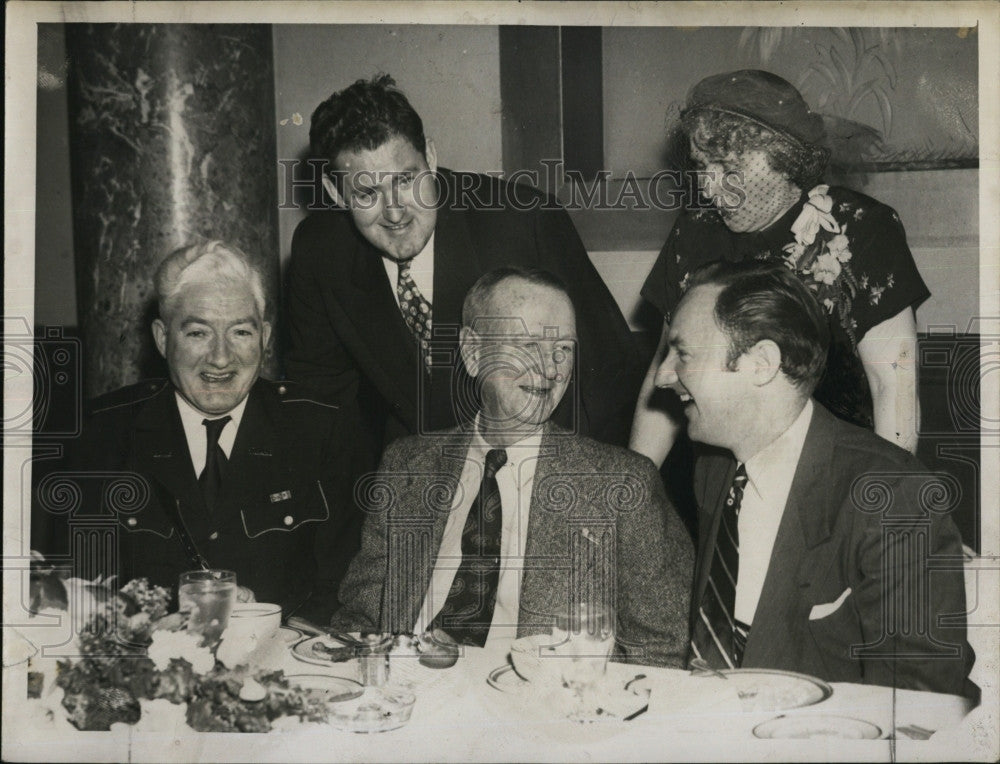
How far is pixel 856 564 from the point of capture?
2.55 meters

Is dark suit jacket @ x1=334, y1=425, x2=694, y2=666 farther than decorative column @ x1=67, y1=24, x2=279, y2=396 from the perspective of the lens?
No

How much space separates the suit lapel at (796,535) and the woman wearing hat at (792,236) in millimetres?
151

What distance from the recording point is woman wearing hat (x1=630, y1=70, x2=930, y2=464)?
262cm

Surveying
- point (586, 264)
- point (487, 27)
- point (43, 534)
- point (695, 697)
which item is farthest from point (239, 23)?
point (695, 697)

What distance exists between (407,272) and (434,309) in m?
0.13

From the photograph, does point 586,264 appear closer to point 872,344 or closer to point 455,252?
point 455,252

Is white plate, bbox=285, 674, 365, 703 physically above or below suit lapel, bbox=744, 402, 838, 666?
below

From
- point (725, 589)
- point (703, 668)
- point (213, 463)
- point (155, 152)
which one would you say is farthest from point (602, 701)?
point (155, 152)

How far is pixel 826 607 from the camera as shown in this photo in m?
2.54

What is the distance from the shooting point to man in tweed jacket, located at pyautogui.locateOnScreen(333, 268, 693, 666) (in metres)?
2.57

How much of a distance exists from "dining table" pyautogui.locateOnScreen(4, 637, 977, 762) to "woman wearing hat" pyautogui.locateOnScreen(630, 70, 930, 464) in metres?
0.66

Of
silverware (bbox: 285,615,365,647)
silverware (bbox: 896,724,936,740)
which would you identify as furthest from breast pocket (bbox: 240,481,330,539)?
silverware (bbox: 896,724,936,740)

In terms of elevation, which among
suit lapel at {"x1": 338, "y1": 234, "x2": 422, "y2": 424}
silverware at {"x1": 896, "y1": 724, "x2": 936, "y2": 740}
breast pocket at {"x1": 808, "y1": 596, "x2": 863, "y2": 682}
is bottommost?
silverware at {"x1": 896, "y1": 724, "x2": 936, "y2": 740}

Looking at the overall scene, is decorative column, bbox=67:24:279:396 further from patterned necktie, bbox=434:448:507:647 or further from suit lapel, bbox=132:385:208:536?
patterned necktie, bbox=434:448:507:647
